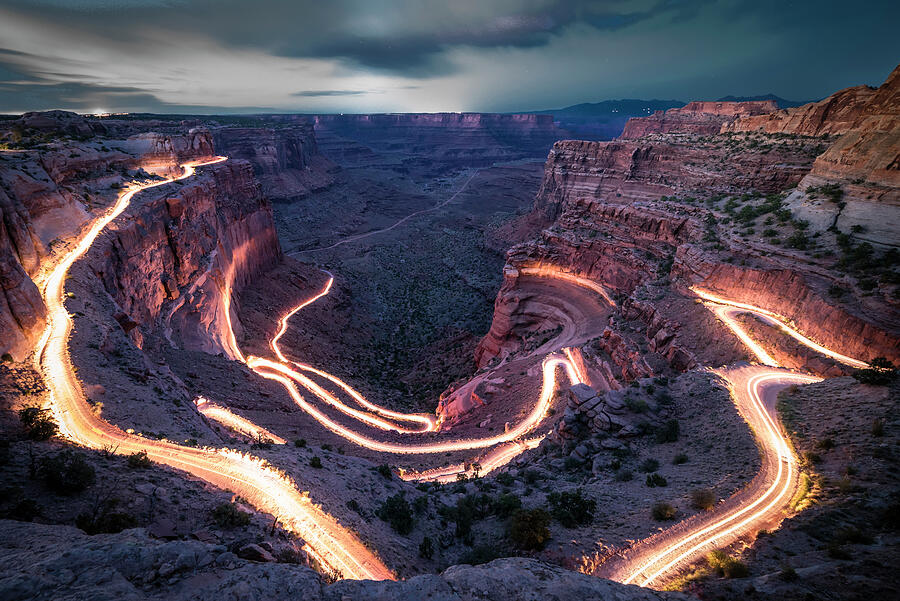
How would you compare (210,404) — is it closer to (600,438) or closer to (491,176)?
(600,438)

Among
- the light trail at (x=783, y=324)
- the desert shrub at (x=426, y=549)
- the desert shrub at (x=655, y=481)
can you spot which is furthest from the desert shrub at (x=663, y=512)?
the light trail at (x=783, y=324)

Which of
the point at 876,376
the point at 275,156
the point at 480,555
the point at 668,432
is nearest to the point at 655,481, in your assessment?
the point at 668,432

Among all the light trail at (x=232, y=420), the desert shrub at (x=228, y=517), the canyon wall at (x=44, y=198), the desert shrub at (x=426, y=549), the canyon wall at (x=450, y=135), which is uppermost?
the canyon wall at (x=450, y=135)

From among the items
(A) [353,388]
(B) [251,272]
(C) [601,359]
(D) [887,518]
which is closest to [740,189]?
(C) [601,359]

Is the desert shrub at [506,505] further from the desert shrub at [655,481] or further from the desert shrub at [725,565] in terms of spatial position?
the desert shrub at [725,565]

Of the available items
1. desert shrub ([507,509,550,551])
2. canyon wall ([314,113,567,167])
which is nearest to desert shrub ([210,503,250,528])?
desert shrub ([507,509,550,551])
